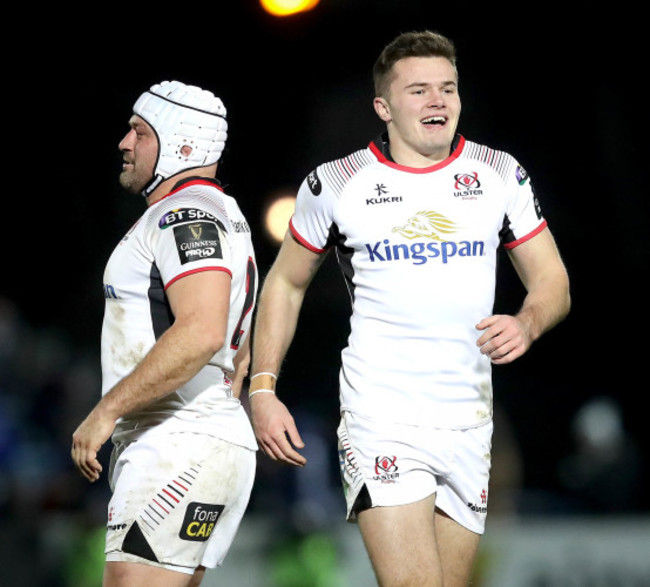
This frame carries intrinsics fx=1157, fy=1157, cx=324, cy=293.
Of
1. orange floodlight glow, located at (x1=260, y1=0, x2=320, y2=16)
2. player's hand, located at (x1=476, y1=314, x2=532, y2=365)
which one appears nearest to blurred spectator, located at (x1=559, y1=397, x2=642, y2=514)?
orange floodlight glow, located at (x1=260, y1=0, x2=320, y2=16)

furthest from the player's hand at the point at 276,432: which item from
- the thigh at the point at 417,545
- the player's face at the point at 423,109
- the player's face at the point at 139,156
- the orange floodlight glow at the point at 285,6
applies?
the orange floodlight glow at the point at 285,6

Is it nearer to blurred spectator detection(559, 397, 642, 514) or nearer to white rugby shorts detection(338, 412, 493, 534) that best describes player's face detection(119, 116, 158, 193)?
white rugby shorts detection(338, 412, 493, 534)

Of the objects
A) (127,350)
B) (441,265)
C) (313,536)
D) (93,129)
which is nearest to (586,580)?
(313,536)

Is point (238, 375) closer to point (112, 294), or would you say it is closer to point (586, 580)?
point (112, 294)

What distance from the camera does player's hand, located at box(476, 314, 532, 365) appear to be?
3656 millimetres

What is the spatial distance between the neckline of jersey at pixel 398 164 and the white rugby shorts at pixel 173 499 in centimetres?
124

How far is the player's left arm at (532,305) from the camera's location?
368 centimetres

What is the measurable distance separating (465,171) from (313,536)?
3.68 meters

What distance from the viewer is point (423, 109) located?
4.20 meters

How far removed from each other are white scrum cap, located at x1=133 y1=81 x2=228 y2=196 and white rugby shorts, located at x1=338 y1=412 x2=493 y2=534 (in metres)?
1.07

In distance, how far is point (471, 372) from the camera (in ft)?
13.4

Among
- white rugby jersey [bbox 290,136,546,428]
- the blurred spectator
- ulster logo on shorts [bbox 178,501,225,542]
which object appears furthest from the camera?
the blurred spectator

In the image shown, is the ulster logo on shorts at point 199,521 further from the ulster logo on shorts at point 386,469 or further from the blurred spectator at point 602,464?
the blurred spectator at point 602,464

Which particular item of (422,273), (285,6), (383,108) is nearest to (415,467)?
(422,273)
